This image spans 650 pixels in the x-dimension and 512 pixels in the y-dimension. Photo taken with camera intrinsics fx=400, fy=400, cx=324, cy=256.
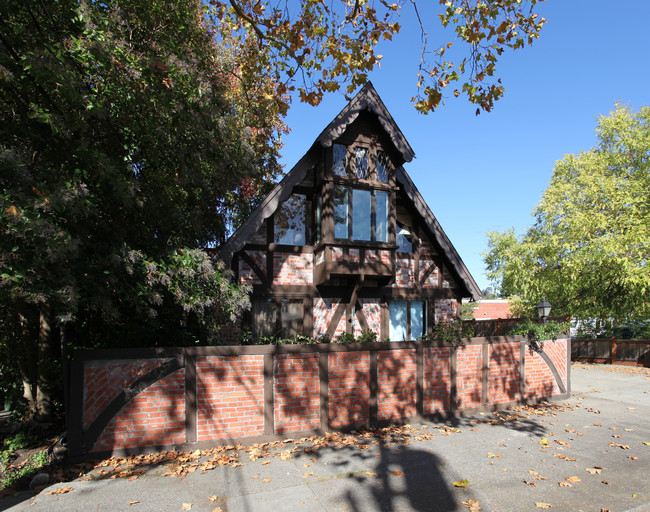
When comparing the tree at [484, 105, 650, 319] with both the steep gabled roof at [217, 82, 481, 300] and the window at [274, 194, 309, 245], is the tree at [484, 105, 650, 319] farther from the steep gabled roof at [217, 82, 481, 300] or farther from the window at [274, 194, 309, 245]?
the window at [274, 194, 309, 245]

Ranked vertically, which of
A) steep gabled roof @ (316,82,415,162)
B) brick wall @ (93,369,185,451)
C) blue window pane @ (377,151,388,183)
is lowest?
brick wall @ (93,369,185,451)

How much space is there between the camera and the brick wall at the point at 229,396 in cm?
700

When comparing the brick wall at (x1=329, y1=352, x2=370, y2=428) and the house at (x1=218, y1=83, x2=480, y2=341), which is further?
the house at (x1=218, y1=83, x2=480, y2=341)

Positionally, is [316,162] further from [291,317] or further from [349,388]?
[349,388]

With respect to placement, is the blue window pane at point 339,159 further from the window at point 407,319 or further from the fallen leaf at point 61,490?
the fallen leaf at point 61,490


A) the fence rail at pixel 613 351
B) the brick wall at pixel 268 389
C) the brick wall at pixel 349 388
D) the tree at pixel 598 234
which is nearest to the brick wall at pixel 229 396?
the brick wall at pixel 268 389

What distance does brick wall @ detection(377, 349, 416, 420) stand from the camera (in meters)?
8.50

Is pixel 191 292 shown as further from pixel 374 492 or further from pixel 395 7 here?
pixel 395 7

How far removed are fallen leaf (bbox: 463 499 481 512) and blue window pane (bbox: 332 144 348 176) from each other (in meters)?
8.35

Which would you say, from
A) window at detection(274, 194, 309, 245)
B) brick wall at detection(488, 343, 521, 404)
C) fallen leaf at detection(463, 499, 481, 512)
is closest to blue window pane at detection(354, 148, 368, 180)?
window at detection(274, 194, 309, 245)

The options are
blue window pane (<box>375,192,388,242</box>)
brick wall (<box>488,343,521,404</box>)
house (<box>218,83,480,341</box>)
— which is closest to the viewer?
brick wall (<box>488,343,521,404</box>)

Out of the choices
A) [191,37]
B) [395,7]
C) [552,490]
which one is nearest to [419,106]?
[395,7]

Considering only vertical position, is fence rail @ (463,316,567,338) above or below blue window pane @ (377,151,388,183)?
below

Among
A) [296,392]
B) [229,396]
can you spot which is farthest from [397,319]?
[229,396]
